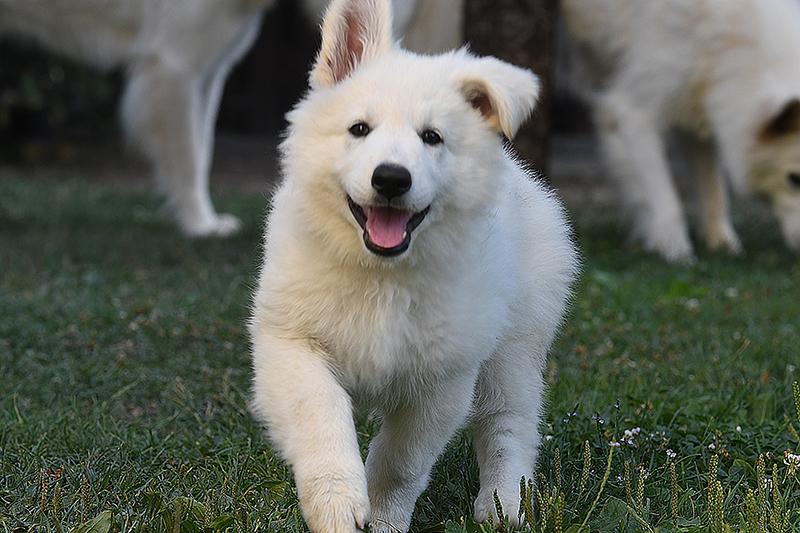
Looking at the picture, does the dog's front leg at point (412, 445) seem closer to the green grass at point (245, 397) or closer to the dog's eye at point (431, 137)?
the green grass at point (245, 397)

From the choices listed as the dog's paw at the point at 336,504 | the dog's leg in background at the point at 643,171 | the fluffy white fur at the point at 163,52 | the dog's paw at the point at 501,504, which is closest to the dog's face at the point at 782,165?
the dog's leg in background at the point at 643,171

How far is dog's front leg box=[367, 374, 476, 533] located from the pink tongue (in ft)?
1.13

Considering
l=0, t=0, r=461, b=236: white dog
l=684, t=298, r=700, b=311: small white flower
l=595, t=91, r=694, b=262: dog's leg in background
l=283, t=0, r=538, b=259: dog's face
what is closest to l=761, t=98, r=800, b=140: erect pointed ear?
l=595, t=91, r=694, b=262: dog's leg in background

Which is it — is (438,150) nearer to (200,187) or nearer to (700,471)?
(700,471)

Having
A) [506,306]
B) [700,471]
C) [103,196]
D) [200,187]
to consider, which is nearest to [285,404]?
[506,306]

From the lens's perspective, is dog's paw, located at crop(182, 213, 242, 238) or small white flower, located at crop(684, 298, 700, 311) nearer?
small white flower, located at crop(684, 298, 700, 311)

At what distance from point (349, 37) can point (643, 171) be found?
15.3 feet

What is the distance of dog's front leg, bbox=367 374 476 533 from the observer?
109 inches

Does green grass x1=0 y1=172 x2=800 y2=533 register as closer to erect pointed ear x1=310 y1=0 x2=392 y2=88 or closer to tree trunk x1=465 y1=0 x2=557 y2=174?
erect pointed ear x1=310 y1=0 x2=392 y2=88

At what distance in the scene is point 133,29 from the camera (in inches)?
301

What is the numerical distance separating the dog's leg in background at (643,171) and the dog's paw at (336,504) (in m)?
4.86

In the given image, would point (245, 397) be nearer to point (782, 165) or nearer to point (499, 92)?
point (499, 92)

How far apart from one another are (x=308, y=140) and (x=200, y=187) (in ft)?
16.3

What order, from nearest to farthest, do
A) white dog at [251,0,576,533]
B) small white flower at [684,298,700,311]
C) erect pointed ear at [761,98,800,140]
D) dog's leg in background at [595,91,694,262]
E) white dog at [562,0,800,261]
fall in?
white dog at [251,0,576,533]
small white flower at [684,298,700,311]
erect pointed ear at [761,98,800,140]
white dog at [562,0,800,261]
dog's leg in background at [595,91,694,262]
